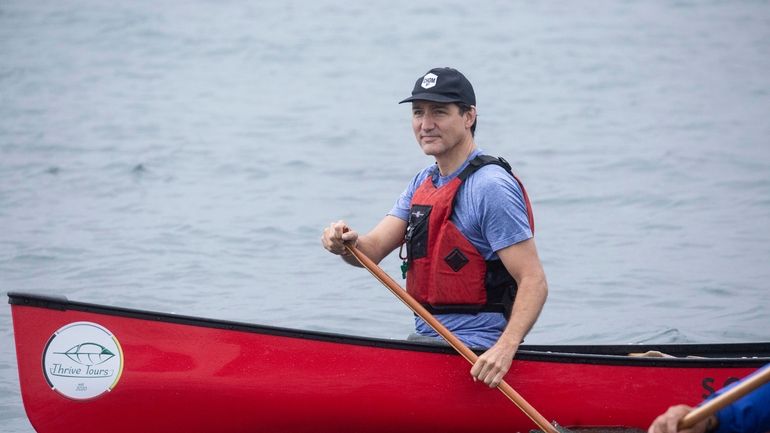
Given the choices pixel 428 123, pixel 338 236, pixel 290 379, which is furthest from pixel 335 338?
pixel 428 123

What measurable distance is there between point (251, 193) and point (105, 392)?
813cm

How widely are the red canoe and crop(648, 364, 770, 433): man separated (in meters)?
1.42

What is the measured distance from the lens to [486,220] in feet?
15.1

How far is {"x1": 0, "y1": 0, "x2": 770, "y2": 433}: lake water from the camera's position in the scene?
9.12m

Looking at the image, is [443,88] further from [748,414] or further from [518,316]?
[748,414]

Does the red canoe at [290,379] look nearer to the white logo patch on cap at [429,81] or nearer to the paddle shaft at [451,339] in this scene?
the paddle shaft at [451,339]

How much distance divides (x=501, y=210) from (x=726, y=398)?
1521mm

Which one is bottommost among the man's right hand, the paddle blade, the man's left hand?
the paddle blade

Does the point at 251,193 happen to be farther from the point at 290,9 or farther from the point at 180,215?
the point at 290,9

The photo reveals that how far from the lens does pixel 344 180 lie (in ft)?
42.7

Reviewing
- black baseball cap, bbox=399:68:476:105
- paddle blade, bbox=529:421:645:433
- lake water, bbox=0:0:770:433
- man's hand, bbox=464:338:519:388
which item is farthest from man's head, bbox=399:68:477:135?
lake water, bbox=0:0:770:433

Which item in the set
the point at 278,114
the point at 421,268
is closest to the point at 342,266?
the point at 421,268

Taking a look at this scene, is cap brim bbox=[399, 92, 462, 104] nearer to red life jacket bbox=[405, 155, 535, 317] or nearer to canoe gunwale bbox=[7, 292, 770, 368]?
red life jacket bbox=[405, 155, 535, 317]

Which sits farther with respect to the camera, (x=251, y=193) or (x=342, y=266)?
(x=251, y=193)
